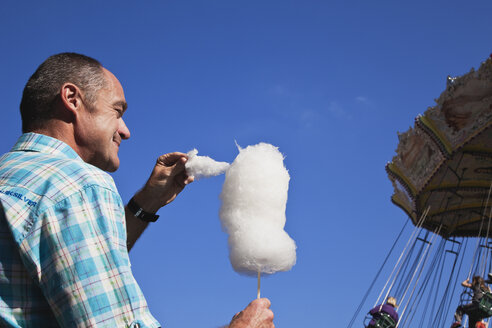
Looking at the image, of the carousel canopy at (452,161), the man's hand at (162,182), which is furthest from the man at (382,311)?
the man's hand at (162,182)

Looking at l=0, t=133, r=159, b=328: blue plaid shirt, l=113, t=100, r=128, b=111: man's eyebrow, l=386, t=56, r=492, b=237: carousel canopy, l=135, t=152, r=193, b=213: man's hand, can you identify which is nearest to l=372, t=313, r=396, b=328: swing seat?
l=386, t=56, r=492, b=237: carousel canopy

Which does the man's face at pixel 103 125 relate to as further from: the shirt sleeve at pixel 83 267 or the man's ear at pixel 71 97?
the shirt sleeve at pixel 83 267

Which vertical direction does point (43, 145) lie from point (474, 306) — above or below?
below

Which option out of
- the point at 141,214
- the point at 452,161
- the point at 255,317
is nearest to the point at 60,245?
the point at 255,317

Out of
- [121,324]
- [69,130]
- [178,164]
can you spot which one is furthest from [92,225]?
[178,164]

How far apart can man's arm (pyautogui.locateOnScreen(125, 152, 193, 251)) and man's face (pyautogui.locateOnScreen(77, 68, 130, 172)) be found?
0.98 meters

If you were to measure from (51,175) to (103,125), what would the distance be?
380mm

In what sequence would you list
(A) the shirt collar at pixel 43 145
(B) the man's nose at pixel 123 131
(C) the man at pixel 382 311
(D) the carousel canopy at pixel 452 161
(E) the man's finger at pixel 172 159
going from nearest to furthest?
(A) the shirt collar at pixel 43 145 → (B) the man's nose at pixel 123 131 → (E) the man's finger at pixel 172 159 → (C) the man at pixel 382 311 → (D) the carousel canopy at pixel 452 161

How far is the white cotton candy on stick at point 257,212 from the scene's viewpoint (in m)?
2.33

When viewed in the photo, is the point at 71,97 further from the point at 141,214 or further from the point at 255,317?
the point at 141,214

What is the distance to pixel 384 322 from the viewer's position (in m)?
11.2

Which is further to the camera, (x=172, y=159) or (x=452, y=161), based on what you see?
(x=452, y=161)

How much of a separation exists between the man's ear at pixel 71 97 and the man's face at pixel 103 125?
0.02 metres

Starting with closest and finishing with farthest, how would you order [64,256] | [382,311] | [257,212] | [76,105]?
[64,256] → [76,105] → [257,212] → [382,311]
